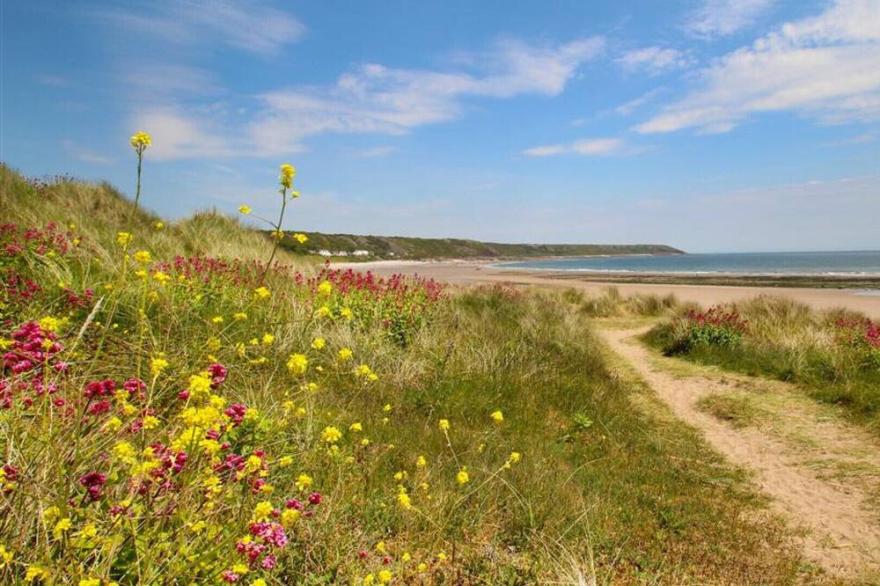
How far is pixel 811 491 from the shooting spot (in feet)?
16.8

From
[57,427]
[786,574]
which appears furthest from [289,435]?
[786,574]

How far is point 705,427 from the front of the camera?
710cm

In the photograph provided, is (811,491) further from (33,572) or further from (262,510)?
(33,572)

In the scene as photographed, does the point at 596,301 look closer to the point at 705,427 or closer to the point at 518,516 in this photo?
the point at 705,427

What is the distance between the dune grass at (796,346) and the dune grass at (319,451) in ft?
9.51

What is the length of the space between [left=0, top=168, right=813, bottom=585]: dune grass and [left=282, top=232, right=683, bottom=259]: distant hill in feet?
95.6

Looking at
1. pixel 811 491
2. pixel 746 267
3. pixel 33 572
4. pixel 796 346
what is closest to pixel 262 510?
pixel 33 572

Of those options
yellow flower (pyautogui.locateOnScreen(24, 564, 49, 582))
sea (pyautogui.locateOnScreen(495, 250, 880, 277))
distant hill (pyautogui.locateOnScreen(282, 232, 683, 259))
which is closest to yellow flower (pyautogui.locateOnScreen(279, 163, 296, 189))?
yellow flower (pyautogui.locateOnScreen(24, 564, 49, 582))

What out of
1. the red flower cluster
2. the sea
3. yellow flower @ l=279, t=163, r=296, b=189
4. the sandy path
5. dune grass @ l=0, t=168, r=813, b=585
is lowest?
the sandy path

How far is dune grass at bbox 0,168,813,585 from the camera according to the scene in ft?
6.56

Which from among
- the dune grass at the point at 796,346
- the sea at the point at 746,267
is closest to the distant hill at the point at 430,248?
the sea at the point at 746,267

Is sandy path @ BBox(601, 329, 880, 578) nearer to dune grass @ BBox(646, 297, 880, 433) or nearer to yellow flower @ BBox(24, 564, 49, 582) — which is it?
dune grass @ BBox(646, 297, 880, 433)

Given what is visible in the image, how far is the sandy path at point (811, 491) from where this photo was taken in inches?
157

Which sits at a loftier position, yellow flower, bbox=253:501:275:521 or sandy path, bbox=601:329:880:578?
yellow flower, bbox=253:501:275:521
